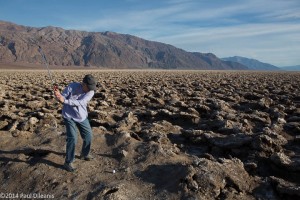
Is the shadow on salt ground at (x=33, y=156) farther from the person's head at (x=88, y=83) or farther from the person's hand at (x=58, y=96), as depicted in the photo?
the person's head at (x=88, y=83)

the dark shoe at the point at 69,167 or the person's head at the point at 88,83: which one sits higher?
the person's head at the point at 88,83

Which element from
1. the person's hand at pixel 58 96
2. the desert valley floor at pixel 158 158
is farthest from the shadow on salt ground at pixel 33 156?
the person's hand at pixel 58 96

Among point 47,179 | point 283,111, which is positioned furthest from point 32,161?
point 283,111

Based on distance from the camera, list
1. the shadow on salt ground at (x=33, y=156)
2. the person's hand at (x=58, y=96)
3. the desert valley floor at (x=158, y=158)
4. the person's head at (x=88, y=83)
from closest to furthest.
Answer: the desert valley floor at (x=158, y=158), the person's hand at (x=58, y=96), the person's head at (x=88, y=83), the shadow on salt ground at (x=33, y=156)

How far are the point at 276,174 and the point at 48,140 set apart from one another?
430cm

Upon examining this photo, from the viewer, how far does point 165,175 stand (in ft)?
18.7

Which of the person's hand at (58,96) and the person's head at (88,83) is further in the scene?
the person's head at (88,83)

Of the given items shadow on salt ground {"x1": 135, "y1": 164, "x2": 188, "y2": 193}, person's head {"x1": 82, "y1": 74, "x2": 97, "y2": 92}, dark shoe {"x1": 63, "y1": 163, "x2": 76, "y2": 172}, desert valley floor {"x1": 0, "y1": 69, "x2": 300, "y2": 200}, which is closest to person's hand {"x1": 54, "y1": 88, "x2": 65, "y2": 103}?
person's head {"x1": 82, "y1": 74, "x2": 97, "y2": 92}

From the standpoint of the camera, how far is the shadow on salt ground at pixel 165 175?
535cm

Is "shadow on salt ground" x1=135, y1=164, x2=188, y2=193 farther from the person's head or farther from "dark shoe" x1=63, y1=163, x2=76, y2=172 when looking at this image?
the person's head

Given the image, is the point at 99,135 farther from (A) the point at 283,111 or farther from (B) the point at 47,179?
(A) the point at 283,111

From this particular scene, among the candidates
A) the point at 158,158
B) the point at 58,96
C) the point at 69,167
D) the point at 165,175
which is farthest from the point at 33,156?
the point at 165,175

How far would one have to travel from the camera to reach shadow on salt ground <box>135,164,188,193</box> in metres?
5.35

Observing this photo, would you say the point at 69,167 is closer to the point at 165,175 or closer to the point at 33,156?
the point at 33,156
